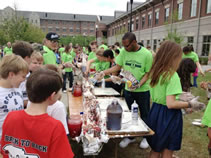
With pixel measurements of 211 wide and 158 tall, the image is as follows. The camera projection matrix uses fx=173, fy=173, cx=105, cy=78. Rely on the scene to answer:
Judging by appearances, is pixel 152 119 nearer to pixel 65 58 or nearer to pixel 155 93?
pixel 155 93

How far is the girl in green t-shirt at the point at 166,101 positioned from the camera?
6.44 feet

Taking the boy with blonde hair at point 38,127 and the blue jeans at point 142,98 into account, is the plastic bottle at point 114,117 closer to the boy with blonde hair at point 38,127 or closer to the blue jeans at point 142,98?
the boy with blonde hair at point 38,127

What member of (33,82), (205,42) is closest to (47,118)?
(33,82)

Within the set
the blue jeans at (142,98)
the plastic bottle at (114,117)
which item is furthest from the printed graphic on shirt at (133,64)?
the plastic bottle at (114,117)

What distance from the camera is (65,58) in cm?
853

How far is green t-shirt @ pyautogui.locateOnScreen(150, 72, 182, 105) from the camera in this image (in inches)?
76.0

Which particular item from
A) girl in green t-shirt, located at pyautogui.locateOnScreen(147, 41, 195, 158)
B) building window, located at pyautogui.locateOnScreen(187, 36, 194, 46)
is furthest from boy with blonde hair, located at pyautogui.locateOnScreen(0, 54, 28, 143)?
building window, located at pyautogui.locateOnScreen(187, 36, 194, 46)

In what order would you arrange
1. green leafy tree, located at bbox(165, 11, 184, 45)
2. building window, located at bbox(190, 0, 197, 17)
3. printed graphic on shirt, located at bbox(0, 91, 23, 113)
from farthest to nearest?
1. building window, located at bbox(190, 0, 197, 17)
2. green leafy tree, located at bbox(165, 11, 184, 45)
3. printed graphic on shirt, located at bbox(0, 91, 23, 113)

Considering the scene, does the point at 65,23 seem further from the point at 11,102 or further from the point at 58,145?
the point at 58,145

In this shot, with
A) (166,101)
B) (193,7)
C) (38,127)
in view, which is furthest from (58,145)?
(193,7)

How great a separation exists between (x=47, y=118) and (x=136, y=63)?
2.16 meters

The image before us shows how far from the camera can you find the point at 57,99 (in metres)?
1.43

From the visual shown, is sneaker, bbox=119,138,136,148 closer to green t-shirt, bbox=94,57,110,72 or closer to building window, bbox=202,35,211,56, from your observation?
green t-shirt, bbox=94,57,110,72

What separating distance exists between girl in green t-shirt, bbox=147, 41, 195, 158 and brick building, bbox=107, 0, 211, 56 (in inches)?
655
